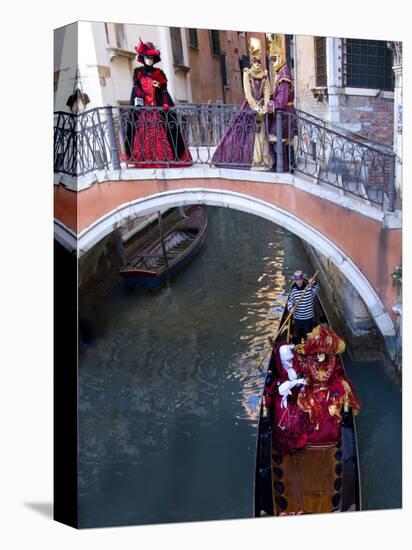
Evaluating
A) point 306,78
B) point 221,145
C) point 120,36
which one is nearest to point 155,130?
point 221,145

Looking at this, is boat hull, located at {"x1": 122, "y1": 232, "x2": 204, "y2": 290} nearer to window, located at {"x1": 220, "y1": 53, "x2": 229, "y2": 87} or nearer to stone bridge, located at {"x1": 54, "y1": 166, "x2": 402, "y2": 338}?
stone bridge, located at {"x1": 54, "y1": 166, "x2": 402, "y2": 338}

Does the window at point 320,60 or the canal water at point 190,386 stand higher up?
the window at point 320,60

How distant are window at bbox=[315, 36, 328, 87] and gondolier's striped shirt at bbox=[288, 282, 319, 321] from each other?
5.64 feet

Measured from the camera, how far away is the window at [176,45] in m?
10.9

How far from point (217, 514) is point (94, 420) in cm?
134

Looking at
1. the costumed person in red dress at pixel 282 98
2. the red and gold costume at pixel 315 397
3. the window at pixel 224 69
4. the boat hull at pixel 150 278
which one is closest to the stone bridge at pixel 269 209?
the costumed person in red dress at pixel 282 98

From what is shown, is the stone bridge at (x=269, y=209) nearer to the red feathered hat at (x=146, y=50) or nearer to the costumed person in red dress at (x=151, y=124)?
the costumed person in red dress at (x=151, y=124)

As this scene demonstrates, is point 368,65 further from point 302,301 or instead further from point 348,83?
point 302,301

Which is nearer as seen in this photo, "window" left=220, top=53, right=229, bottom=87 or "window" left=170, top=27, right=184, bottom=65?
"window" left=170, top=27, right=184, bottom=65

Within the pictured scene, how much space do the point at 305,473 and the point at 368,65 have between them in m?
3.51

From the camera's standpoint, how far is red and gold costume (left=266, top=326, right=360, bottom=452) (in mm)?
11445

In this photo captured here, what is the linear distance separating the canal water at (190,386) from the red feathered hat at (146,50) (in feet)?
4.37

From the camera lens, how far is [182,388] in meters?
11.0

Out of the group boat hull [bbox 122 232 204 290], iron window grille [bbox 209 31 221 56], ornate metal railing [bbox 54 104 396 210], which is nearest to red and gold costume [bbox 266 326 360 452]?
boat hull [bbox 122 232 204 290]
